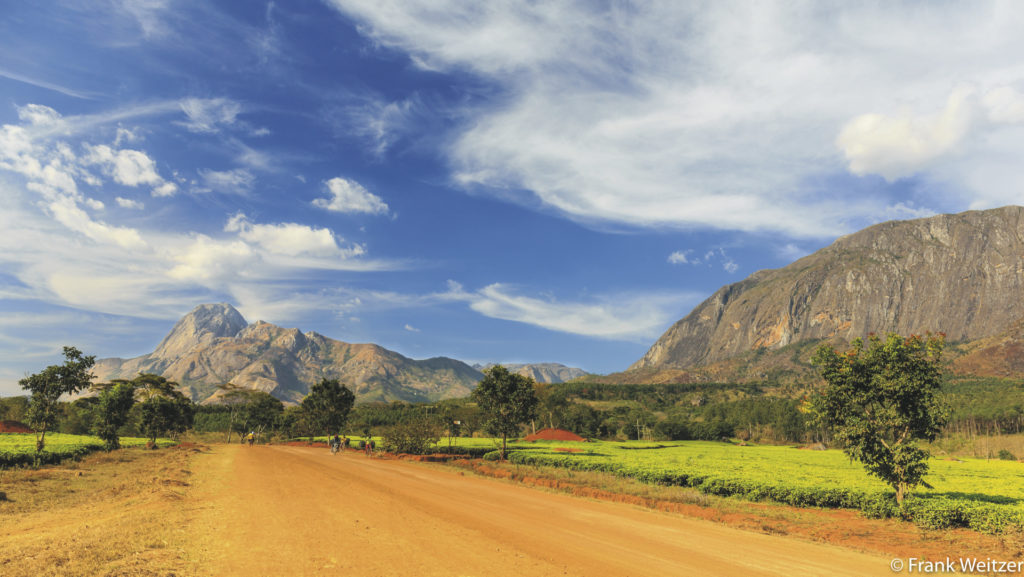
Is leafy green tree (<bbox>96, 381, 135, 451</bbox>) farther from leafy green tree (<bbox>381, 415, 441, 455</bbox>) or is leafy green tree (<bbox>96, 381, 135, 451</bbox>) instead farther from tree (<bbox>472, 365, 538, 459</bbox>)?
tree (<bbox>472, 365, 538, 459</bbox>)

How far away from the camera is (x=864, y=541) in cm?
1745

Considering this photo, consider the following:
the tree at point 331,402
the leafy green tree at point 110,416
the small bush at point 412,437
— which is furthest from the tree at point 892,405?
the tree at point 331,402

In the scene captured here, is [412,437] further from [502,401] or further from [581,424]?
[581,424]

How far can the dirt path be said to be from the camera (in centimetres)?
1262

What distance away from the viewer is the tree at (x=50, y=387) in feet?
117

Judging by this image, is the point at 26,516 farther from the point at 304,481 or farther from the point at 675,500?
the point at 675,500

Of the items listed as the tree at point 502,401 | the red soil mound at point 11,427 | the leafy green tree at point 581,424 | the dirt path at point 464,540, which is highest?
the tree at point 502,401

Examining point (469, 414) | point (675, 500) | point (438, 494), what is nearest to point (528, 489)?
point (438, 494)

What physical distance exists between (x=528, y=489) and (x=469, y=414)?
53.3 metres

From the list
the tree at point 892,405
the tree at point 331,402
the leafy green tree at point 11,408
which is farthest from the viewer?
the leafy green tree at point 11,408

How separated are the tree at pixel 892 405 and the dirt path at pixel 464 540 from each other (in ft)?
24.5

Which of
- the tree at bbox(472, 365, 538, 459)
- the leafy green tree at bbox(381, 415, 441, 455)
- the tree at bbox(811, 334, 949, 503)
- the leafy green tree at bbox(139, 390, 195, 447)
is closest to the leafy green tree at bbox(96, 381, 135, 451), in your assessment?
the leafy green tree at bbox(139, 390, 195, 447)

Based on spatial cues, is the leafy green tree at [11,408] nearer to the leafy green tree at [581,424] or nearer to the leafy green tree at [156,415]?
the leafy green tree at [156,415]

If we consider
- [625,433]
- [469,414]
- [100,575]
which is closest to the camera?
[100,575]
